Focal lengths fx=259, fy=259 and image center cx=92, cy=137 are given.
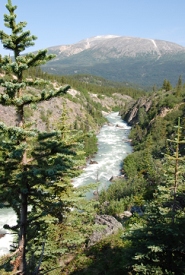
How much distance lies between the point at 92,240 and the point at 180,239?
10.7 metres

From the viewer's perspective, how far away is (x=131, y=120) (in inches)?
4700

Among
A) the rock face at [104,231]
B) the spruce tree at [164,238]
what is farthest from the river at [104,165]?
the spruce tree at [164,238]

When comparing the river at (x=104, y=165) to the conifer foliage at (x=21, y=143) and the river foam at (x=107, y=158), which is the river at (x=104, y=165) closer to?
the river foam at (x=107, y=158)

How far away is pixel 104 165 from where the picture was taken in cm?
5953

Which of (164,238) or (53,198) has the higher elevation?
(53,198)

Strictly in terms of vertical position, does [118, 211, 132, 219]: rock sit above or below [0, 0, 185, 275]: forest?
below

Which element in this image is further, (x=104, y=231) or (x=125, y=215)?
(x=125, y=215)

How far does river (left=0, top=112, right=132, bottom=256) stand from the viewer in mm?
34906

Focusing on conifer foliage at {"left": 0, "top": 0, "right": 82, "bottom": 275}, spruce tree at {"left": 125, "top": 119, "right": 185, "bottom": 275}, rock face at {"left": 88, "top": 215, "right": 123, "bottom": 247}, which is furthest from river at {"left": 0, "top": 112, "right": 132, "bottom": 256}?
conifer foliage at {"left": 0, "top": 0, "right": 82, "bottom": 275}

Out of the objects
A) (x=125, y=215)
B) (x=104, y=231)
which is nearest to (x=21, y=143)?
(x=104, y=231)

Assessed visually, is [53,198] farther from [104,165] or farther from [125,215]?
[104,165]

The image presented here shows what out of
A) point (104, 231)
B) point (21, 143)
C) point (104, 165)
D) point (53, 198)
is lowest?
point (104, 165)

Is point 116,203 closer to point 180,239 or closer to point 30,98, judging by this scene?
point 180,239

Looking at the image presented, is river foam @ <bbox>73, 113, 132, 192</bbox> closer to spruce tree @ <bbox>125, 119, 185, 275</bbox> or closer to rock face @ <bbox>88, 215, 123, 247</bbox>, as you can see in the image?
rock face @ <bbox>88, 215, 123, 247</bbox>
